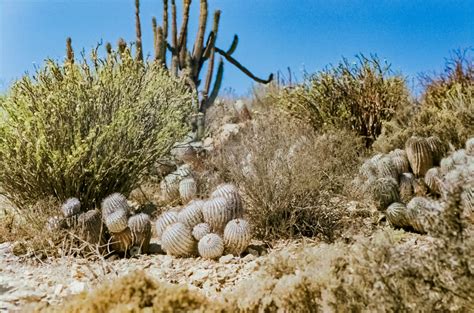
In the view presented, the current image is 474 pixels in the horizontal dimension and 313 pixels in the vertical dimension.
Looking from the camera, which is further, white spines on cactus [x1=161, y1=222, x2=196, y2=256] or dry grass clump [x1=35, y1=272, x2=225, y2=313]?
white spines on cactus [x1=161, y1=222, x2=196, y2=256]

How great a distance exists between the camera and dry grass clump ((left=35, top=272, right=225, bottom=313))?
7.77 ft

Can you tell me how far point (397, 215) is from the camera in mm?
5750

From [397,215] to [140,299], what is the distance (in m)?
3.87

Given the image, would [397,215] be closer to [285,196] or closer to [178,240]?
[285,196]

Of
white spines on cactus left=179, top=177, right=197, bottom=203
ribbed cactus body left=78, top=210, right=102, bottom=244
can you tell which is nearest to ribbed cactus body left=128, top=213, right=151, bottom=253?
ribbed cactus body left=78, top=210, right=102, bottom=244

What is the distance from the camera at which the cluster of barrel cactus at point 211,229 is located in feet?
15.6

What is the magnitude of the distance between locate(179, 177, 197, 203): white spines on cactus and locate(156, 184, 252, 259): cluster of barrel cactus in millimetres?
1528

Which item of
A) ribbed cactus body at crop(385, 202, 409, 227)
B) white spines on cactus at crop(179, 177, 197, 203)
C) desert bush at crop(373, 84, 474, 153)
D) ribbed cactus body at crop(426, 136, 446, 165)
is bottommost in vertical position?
ribbed cactus body at crop(385, 202, 409, 227)

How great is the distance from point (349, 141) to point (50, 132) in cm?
444

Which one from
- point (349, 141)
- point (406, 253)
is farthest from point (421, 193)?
point (406, 253)

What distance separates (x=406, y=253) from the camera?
7.86 ft

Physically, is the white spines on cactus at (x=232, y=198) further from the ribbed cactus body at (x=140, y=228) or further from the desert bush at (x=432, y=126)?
the desert bush at (x=432, y=126)

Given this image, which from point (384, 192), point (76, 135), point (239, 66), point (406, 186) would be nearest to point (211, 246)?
point (76, 135)

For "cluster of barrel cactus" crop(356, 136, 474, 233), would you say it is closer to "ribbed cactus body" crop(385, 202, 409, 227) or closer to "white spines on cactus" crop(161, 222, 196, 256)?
"ribbed cactus body" crop(385, 202, 409, 227)
